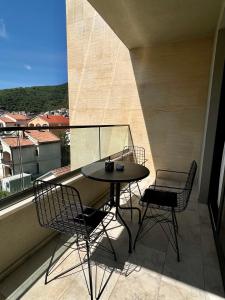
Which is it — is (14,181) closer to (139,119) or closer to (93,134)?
(93,134)

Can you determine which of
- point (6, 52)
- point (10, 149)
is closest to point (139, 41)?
point (10, 149)

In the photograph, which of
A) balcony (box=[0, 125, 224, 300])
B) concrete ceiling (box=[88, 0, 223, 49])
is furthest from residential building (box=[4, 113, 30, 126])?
concrete ceiling (box=[88, 0, 223, 49])

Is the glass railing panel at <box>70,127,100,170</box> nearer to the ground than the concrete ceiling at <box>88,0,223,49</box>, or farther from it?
nearer to the ground

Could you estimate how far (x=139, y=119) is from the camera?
478cm

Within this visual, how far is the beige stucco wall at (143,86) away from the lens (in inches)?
163

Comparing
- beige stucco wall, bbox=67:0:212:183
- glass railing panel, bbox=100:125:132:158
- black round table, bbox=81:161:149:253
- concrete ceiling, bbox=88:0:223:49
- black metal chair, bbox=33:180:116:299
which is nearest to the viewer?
black metal chair, bbox=33:180:116:299

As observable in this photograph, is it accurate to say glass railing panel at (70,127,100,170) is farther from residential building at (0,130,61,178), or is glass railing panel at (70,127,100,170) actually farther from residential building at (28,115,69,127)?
residential building at (0,130,61,178)

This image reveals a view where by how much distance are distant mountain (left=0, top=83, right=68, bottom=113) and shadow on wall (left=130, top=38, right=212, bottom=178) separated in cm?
1069

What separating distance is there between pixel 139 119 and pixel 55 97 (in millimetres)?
12547

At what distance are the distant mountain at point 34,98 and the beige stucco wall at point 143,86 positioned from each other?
914cm

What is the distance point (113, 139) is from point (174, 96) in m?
1.66

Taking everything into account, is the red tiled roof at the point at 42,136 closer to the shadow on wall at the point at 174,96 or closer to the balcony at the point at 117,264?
the balcony at the point at 117,264

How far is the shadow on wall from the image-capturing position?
407cm

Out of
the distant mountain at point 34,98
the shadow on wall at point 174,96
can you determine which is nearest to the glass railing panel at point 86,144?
the shadow on wall at point 174,96
